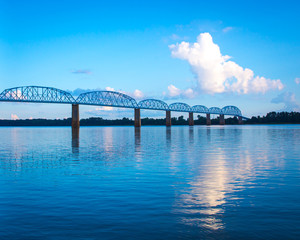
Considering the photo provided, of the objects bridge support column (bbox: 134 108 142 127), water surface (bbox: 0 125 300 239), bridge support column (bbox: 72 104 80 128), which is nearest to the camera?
water surface (bbox: 0 125 300 239)

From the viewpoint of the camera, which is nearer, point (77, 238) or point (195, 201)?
point (77, 238)

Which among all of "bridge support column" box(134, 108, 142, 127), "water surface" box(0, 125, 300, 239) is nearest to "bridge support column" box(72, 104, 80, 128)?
"bridge support column" box(134, 108, 142, 127)

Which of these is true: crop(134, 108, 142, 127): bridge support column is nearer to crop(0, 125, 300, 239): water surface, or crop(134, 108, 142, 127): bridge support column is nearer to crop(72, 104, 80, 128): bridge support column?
crop(72, 104, 80, 128): bridge support column

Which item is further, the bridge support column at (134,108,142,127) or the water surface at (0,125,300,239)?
the bridge support column at (134,108,142,127)

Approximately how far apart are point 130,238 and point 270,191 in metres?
7.31

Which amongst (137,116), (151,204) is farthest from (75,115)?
(151,204)

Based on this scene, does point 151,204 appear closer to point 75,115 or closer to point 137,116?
point 75,115

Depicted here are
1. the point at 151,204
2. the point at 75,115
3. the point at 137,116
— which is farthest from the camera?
the point at 137,116

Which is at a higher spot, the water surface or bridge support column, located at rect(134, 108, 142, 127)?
bridge support column, located at rect(134, 108, 142, 127)

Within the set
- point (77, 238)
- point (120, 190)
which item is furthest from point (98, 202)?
point (77, 238)

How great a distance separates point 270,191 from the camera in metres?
12.0

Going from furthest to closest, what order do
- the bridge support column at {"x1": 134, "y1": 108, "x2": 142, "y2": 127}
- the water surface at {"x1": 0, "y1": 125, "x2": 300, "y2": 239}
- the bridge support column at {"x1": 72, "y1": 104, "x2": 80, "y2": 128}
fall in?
the bridge support column at {"x1": 134, "y1": 108, "x2": 142, "y2": 127} → the bridge support column at {"x1": 72, "y1": 104, "x2": 80, "y2": 128} → the water surface at {"x1": 0, "y1": 125, "x2": 300, "y2": 239}

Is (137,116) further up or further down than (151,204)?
further up

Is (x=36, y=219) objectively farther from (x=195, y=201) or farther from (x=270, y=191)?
(x=270, y=191)
